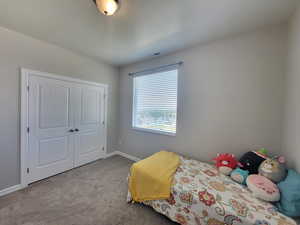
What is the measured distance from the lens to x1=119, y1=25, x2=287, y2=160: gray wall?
1746mm

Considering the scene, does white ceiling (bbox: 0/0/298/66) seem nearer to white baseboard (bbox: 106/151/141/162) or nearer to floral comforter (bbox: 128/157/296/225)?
floral comforter (bbox: 128/157/296/225)

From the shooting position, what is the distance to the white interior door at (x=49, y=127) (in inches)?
86.4

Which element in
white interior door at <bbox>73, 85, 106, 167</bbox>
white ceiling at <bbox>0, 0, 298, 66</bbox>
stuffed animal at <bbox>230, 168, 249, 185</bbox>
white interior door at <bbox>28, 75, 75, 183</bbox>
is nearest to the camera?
white ceiling at <bbox>0, 0, 298, 66</bbox>

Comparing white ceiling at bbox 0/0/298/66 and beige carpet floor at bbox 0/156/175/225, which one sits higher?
white ceiling at bbox 0/0/298/66

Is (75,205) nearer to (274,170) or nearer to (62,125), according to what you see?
(62,125)

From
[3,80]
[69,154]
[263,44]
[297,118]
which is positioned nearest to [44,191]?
[69,154]

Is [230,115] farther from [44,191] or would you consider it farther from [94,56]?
[44,191]

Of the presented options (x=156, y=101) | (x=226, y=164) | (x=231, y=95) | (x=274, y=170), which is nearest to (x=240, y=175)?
(x=226, y=164)

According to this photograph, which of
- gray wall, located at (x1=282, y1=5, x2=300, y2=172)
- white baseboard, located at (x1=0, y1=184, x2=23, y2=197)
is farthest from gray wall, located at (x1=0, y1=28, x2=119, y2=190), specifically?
gray wall, located at (x1=282, y1=5, x2=300, y2=172)

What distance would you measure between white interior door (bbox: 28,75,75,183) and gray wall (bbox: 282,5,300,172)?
362cm

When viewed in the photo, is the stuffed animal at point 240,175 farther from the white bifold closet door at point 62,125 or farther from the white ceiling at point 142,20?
the white bifold closet door at point 62,125

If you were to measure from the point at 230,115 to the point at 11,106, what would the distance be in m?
3.58

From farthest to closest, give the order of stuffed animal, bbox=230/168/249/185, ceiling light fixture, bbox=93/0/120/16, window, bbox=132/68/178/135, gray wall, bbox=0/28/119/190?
window, bbox=132/68/178/135, gray wall, bbox=0/28/119/190, stuffed animal, bbox=230/168/249/185, ceiling light fixture, bbox=93/0/120/16

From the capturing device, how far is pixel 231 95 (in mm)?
2027
